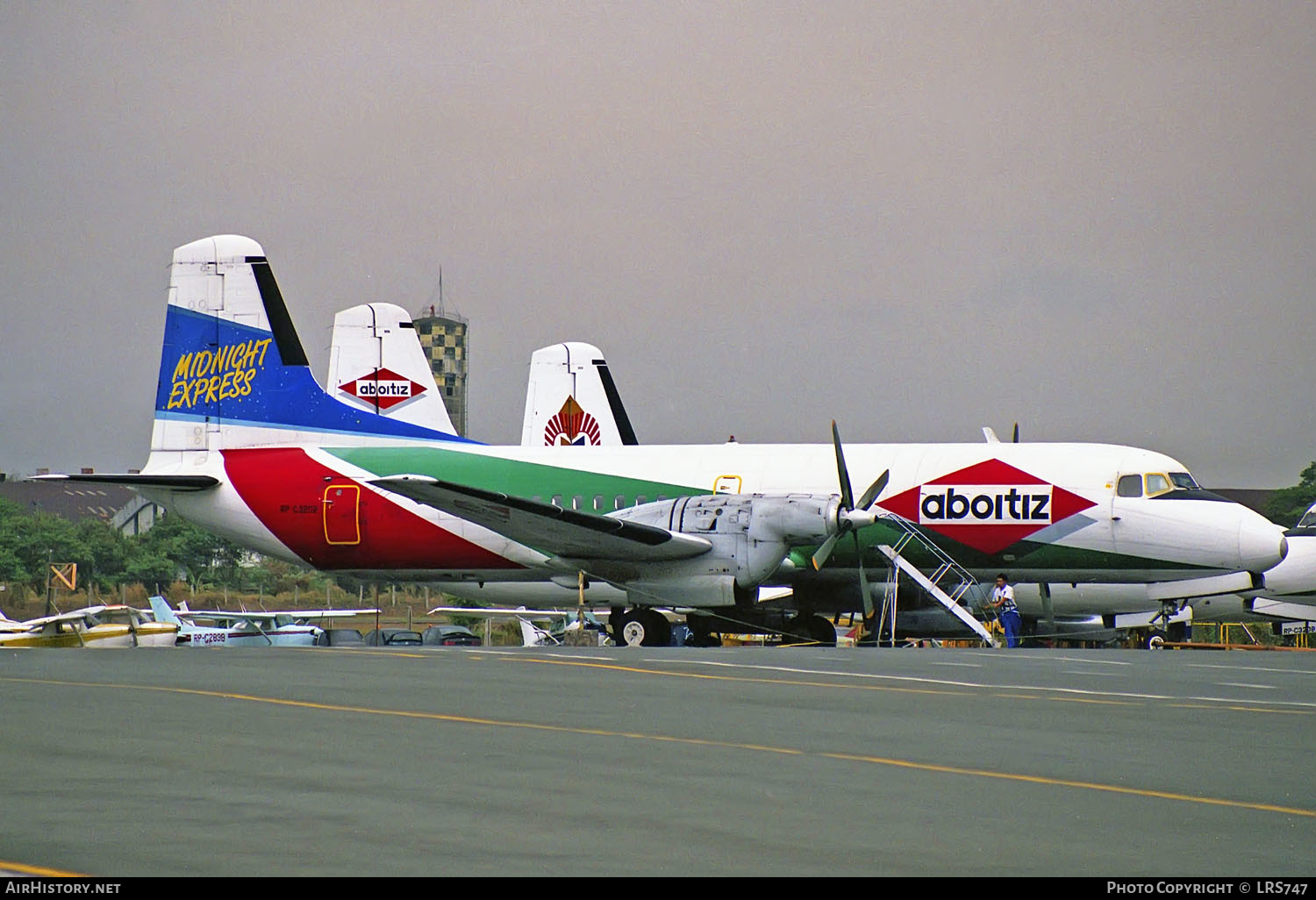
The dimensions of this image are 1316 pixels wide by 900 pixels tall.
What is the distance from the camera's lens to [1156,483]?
26047mm

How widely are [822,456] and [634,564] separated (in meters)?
4.17

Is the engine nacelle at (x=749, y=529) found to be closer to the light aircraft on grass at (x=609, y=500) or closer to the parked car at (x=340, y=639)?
the light aircraft on grass at (x=609, y=500)

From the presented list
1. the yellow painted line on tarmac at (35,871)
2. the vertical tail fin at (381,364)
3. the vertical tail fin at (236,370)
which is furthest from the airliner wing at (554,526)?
the yellow painted line on tarmac at (35,871)

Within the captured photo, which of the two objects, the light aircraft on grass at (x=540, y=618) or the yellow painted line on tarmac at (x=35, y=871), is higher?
the light aircraft on grass at (x=540, y=618)

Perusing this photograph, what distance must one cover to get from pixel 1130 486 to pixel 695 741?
17657 mm

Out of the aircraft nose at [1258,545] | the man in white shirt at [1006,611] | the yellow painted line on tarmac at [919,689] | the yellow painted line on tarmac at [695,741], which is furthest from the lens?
the man in white shirt at [1006,611]

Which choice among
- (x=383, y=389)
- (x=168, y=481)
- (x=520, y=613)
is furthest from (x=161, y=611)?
(x=168, y=481)

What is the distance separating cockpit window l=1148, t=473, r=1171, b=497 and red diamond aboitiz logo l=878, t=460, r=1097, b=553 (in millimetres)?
1063

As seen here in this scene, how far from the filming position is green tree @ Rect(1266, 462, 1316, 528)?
80188mm

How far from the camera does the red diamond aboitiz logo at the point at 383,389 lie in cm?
3734

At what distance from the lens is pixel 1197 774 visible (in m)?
9.03

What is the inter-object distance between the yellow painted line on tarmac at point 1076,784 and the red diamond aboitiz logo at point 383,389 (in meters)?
28.8

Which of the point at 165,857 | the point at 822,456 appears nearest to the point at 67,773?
the point at 165,857
